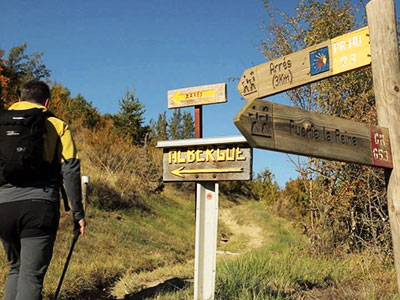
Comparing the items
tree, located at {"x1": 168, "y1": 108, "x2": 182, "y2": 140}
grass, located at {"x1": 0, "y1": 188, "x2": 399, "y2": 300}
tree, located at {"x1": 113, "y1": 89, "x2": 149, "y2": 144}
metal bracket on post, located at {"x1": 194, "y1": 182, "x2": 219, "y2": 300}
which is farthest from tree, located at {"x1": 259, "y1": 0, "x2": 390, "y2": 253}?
tree, located at {"x1": 168, "y1": 108, "x2": 182, "y2": 140}

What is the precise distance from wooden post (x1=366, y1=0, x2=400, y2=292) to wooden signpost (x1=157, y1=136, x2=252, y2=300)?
1.24 meters

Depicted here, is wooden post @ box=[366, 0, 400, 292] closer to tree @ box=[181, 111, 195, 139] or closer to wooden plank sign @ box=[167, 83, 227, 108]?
wooden plank sign @ box=[167, 83, 227, 108]

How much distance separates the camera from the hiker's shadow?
5.03 meters

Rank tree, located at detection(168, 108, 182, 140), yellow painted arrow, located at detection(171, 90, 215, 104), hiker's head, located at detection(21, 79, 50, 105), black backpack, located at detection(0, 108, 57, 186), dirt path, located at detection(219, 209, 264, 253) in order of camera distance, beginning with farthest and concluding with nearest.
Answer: tree, located at detection(168, 108, 182, 140) → dirt path, located at detection(219, 209, 264, 253) → yellow painted arrow, located at detection(171, 90, 215, 104) → hiker's head, located at detection(21, 79, 50, 105) → black backpack, located at detection(0, 108, 57, 186)

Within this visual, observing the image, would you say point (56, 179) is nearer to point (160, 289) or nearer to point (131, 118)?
point (160, 289)

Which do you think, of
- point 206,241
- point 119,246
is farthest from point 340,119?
point 119,246

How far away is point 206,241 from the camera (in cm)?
417

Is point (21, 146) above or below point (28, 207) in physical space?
above

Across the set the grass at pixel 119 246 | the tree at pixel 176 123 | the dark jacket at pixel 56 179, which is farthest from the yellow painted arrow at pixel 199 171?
the tree at pixel 176 123

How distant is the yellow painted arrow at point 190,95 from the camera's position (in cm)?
524

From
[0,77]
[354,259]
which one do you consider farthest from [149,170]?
[354,259]

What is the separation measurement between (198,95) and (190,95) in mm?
107

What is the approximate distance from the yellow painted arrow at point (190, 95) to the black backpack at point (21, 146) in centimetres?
249

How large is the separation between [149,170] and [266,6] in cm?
771
